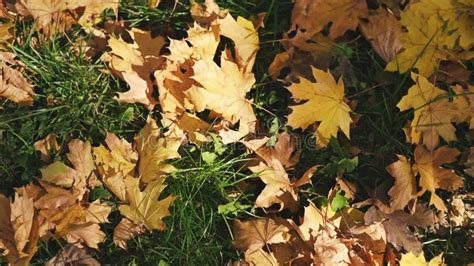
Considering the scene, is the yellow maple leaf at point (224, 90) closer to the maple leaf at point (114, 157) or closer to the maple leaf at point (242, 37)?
the maple leaf at point (242, 37)

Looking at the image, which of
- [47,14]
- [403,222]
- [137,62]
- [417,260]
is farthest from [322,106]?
[47,14]

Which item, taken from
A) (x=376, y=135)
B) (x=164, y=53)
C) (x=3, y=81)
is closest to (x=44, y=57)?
(x=3, y=81)

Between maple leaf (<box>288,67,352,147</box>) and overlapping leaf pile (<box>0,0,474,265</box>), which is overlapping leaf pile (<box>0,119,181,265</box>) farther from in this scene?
maple leaf (<box>288,67,352,147</box>)

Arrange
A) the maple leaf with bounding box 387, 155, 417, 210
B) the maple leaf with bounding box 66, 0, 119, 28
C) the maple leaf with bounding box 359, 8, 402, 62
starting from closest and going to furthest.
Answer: the maple leaf with bounding box 387, 155, 417, 210 → the maple leaf with bounding box 359, 8, 402, 62 → the maple leaf with bounding box 66, 0, 119, 28

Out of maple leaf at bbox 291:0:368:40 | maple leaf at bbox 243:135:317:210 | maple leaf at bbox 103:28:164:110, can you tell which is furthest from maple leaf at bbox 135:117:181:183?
maple leaf at bbox 291:0:368:40

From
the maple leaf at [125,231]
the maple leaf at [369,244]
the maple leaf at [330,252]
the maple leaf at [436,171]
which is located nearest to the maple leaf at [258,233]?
the maple leaf at [330,252]
